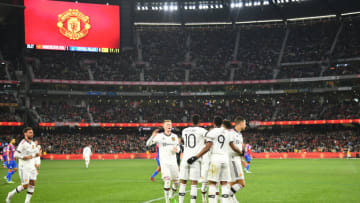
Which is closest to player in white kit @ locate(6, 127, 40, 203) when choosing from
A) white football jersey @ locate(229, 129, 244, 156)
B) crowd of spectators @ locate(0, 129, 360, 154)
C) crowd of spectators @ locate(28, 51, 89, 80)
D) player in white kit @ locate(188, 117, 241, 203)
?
player in white kit @ locate(188, 117, 241, 203)

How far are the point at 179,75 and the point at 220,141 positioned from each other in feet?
209

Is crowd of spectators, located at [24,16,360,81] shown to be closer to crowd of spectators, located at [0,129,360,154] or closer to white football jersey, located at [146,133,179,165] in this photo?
crowd of spectators, located at [0,129,360,154]

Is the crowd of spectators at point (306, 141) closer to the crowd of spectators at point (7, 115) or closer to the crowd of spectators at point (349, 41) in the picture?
the crowd of spectators at point (349, 41)

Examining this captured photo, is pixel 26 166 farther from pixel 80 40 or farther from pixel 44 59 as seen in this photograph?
pixel 44 59

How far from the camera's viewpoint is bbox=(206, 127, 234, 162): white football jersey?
11062mm

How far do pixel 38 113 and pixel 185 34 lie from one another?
3368cm

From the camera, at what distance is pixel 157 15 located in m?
76.9

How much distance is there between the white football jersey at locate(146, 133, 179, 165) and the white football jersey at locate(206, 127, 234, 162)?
7.40 ft

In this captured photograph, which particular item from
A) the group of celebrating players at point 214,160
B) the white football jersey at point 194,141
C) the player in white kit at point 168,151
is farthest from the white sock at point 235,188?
the player in white kit at point 168,151

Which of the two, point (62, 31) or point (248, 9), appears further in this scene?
point (248, 9)

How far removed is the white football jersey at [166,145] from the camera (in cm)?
1305

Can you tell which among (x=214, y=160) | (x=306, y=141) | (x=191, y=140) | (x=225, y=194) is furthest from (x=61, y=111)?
(x=225, y=194)

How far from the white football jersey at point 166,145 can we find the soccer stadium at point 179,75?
3967 cm

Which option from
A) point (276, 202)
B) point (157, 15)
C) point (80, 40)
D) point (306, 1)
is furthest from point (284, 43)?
point (276, 202)
